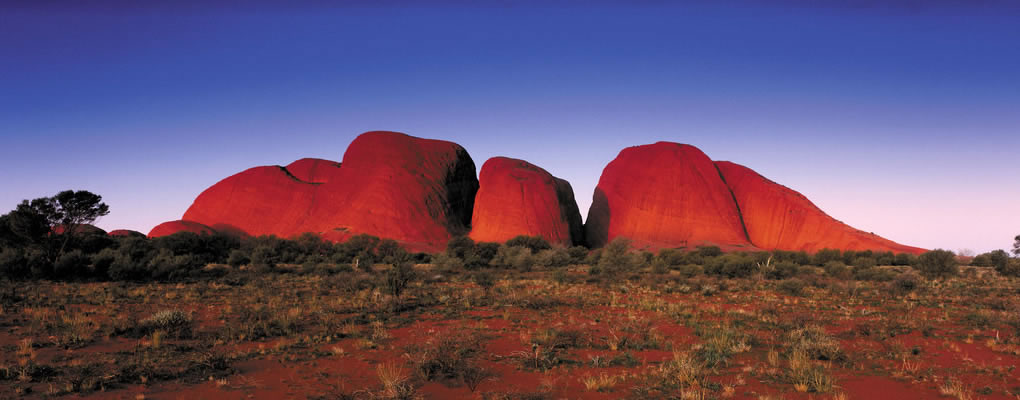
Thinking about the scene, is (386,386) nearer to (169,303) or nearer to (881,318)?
(169,303)

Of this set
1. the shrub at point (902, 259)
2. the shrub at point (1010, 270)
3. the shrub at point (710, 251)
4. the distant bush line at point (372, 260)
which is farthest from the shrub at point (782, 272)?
the shrub at point (902, 259)

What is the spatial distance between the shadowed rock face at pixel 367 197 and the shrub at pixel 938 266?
115ft

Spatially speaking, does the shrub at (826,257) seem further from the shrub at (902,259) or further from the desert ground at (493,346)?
the desert ground at (493,346)

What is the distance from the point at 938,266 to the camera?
86.1 ft

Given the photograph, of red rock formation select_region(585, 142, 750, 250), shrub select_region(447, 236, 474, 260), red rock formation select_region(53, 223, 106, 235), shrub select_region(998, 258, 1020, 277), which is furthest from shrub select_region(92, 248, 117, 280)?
shrub select_region(998, 258, 1020, 277)

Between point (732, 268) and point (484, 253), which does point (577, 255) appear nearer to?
point (484, 253)

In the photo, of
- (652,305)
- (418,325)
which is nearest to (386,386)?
(418,325)

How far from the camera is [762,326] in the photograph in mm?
10930

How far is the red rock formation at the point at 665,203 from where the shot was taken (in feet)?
153

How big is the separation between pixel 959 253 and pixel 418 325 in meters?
51.9

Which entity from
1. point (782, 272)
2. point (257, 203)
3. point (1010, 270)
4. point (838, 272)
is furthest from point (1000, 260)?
point (257, 203)

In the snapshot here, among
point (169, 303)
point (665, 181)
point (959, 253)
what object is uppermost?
point (665, 181)

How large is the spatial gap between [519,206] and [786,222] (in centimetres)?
2622

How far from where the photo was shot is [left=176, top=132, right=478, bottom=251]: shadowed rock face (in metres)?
46.1
